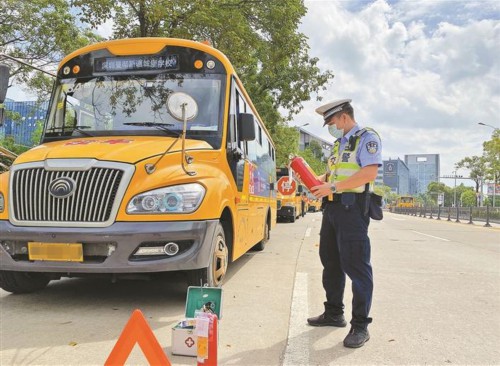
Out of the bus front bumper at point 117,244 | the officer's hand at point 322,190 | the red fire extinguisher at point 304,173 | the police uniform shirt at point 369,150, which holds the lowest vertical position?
the bus front bumper at point 117,244

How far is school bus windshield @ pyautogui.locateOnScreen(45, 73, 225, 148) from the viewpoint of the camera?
5375 millimetres

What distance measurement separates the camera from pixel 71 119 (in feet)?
18.5

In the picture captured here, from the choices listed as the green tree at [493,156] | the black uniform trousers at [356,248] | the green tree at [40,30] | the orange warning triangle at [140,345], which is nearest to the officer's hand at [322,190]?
the black uniform trousers at [356,248]

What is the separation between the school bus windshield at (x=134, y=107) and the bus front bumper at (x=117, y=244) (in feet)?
4.24

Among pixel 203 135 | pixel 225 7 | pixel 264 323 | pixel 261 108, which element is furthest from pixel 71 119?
pixel 261 108

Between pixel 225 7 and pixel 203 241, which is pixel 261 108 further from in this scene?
pixel 203 241

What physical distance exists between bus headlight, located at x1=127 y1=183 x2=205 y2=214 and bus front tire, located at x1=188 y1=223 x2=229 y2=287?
1.77 feet

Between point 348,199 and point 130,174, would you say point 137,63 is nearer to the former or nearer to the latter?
point 130,174

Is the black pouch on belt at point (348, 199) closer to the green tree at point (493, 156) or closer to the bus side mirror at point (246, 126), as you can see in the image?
the bus side mirror at point (246, 126)

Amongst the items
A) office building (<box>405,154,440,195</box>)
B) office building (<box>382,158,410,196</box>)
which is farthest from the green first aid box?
office building (<box>405,154,440,195</box>)

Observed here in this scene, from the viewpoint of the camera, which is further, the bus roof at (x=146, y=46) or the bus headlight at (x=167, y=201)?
the bus roof at (x=146, y=46)

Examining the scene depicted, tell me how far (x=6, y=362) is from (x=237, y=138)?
3.60 m

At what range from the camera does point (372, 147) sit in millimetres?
3918

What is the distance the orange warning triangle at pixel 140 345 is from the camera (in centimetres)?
255
